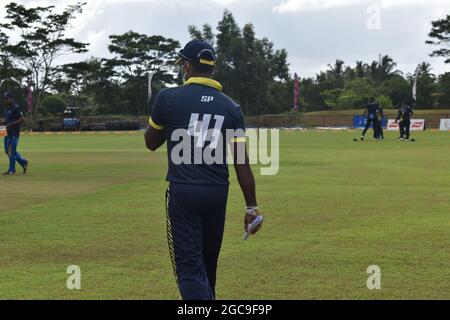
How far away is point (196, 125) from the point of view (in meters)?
4.81

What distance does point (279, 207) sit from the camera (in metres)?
11.5

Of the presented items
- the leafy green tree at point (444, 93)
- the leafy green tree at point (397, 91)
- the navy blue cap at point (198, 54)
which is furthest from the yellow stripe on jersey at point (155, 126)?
the leafy green tree at point (397, 91)

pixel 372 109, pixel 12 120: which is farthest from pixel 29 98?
pixel 12 120

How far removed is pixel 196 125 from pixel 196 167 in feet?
0.98

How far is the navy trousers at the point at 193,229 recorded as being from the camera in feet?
15.4

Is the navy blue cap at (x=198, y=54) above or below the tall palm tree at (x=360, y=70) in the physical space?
below

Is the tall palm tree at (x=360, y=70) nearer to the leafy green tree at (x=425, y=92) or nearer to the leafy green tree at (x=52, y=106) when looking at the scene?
the leafy green tree at (x=425, y=92)

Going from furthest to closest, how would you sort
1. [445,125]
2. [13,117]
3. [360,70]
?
[360,70] → [445,125] → [13,117]

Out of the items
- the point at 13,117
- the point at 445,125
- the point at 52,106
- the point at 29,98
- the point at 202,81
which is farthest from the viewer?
the point at 52,106

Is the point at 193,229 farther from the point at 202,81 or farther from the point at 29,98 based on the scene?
the point at 29,98

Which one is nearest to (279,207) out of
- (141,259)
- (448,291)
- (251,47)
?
(141,259)

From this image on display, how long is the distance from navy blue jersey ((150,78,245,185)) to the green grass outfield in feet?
5.42

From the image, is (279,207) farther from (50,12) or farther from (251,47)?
(251,47)

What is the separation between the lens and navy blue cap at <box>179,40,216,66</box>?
16.4 ft
